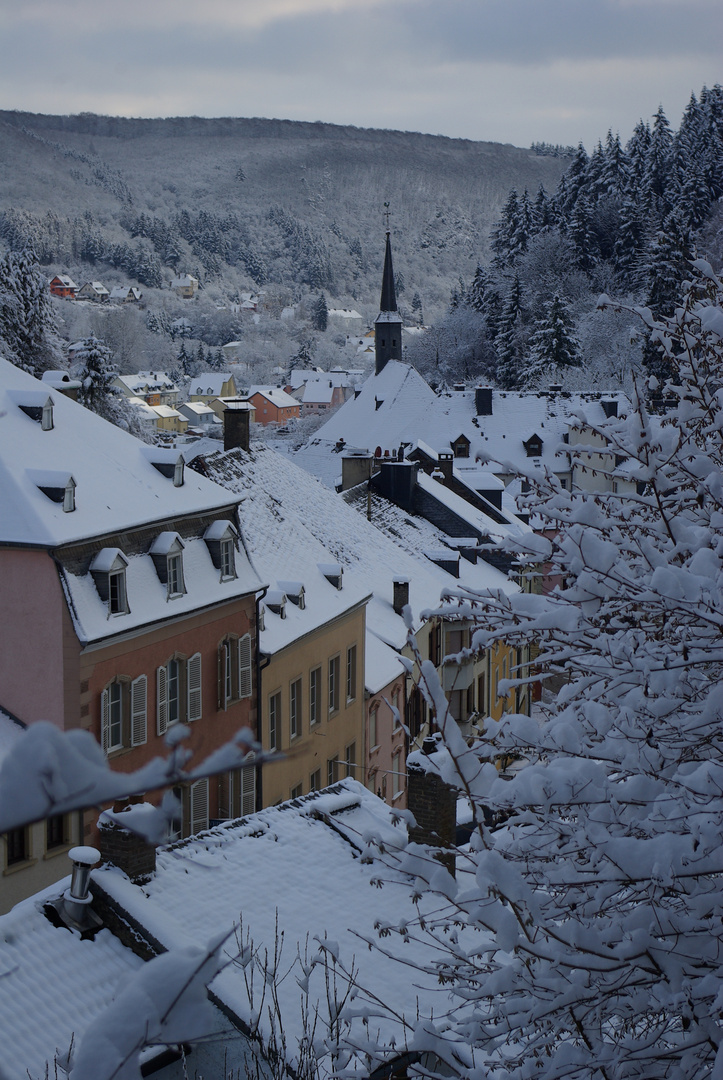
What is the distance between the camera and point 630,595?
18.1ft

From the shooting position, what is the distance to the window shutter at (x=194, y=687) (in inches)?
784

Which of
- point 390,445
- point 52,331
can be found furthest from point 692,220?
point 52,331

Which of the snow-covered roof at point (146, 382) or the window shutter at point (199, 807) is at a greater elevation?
the window shutter at point (199, 807)

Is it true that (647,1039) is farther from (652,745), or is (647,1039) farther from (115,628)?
(115,628)

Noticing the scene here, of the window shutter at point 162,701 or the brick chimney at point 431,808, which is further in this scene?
the window shutter at point 162,701

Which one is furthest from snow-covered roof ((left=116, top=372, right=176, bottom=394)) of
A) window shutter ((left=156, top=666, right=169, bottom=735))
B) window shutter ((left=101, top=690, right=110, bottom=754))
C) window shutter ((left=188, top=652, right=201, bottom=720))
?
window shutter ((left=101, top=690, right=110, bottom=754))

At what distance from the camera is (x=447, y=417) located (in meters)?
69.2

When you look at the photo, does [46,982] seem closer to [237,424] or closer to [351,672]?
[351,672]

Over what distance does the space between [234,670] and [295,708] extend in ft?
7.93

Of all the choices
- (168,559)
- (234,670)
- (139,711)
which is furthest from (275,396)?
(139,711)

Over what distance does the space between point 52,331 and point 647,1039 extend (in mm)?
56686

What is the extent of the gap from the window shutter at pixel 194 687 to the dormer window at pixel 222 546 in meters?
1.62

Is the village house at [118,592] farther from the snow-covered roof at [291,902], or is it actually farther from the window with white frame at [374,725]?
the window with white frame at [374,725]

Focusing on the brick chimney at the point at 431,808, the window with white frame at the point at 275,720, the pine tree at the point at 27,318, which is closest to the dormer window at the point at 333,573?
the window with white frame at the point at 275,720
